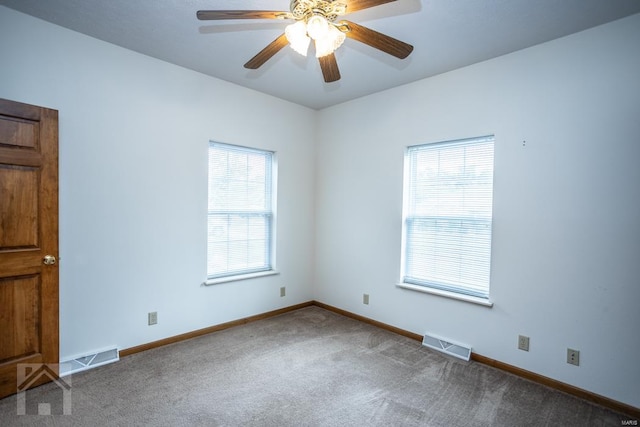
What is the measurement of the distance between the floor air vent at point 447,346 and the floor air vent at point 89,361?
9.38 ft

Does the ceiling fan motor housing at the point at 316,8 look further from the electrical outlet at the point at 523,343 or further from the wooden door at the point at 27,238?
the electrical outlet at the point at 523,343

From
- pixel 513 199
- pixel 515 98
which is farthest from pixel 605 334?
pixel 515 98

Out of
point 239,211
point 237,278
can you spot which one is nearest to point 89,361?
point 237,278

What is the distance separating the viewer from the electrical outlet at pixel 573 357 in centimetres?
243

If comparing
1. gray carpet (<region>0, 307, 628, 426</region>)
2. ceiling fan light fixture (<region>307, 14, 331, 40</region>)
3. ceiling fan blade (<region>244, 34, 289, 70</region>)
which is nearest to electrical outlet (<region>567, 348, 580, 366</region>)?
gray carpet (<region>0, 307, 628, 426</region>)

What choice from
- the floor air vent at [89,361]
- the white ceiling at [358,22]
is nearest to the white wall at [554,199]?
the white ceiling at [358,22]

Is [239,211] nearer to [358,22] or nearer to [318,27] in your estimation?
[358,22]

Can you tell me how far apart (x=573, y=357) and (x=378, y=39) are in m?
2.68

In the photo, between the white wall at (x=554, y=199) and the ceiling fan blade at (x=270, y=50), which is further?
the white wall at (x=554, y=199)

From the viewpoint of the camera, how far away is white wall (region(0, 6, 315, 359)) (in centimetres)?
253

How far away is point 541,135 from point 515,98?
391mm

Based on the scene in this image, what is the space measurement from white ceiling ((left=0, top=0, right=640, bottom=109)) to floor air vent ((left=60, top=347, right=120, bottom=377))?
8.59 feet

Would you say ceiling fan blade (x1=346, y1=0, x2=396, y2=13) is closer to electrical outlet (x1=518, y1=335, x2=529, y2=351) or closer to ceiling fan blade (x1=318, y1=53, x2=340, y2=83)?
ceiling fan blade (x1=318, y1=53, x2=340, y2=83)

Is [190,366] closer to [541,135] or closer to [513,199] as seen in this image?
[513,199]
